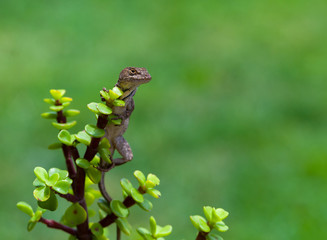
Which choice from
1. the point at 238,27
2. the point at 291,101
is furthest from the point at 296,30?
the point at 291,101

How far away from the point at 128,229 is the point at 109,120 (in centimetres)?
22

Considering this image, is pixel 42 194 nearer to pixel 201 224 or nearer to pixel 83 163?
pixel 83 163

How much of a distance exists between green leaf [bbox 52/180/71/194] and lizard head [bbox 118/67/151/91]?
0.28 metres

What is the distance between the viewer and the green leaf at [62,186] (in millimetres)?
788

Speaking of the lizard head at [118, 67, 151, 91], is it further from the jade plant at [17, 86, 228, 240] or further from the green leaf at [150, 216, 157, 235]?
the green leaf at [150, 216, 157, 235]

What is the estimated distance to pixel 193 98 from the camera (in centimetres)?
398

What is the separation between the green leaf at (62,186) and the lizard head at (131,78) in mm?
278

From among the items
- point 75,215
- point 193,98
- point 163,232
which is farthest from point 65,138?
point 193,98

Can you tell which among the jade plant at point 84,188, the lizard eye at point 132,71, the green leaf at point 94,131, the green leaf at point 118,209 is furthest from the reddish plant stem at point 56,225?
the lizard eye at point 132,71

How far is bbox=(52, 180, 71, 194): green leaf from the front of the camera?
2.58 ft

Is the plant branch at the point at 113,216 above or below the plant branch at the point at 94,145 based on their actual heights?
below

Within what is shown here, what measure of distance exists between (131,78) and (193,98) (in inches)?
118

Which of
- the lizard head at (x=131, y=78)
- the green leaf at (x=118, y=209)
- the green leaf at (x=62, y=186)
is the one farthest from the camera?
the lizard head at (x=131, y=78)

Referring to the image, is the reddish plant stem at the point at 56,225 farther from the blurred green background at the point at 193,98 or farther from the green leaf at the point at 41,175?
the blurred green background at the point at 193,98
